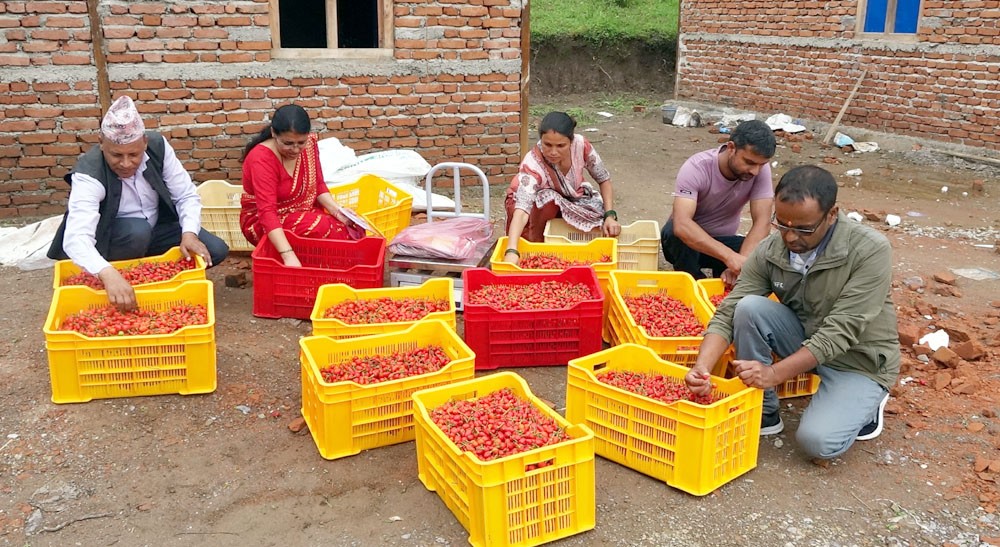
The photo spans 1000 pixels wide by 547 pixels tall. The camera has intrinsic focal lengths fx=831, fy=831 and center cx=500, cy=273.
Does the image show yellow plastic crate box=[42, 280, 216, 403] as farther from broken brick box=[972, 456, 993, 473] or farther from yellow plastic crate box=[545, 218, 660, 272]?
broken brick box=[972, 456, 993, 473]

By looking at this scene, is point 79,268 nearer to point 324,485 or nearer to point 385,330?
point 385,330

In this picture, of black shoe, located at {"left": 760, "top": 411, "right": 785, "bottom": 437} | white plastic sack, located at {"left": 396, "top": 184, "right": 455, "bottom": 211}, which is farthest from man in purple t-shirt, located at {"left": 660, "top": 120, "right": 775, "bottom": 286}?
white plastic sack, located at {"left": 396, "top": 184, "right": 455, "bottom": 211}

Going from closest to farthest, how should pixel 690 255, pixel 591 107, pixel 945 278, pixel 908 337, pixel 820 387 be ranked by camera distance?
pixel 820 387 → pixel 908 337 → pixel 690 255 → pixel 945 278 → pixel 591 107

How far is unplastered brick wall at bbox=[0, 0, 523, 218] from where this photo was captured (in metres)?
6.81

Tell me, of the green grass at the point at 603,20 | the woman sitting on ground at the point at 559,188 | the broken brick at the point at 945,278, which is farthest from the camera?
the green grass at the point at 603,20

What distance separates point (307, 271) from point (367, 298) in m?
0.60

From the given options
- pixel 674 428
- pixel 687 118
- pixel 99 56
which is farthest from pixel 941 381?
pixel 687 118

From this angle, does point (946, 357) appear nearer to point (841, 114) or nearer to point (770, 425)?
point (770, 425)

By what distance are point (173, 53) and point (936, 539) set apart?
6.57m

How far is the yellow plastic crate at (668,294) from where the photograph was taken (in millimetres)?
4133

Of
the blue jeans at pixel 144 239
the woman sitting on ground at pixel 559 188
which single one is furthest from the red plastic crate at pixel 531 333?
the blue jeans at pixel 144 239

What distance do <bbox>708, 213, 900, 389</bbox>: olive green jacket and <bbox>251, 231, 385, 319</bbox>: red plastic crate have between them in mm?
2179

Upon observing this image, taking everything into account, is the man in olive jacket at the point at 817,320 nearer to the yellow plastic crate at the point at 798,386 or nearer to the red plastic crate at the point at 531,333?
the yellow plastic crate at the point at 798,386

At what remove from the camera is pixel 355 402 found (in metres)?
3.54
